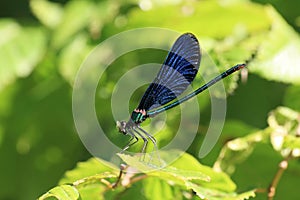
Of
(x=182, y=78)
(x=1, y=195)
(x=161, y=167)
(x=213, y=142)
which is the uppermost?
(x=182, y=78)

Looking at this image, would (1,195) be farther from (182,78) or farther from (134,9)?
(182,78)

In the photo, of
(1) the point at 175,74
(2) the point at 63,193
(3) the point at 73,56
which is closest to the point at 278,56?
(1) the point at 175,74

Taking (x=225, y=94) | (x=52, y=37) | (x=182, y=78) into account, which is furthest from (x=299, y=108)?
(x=52, y=37)

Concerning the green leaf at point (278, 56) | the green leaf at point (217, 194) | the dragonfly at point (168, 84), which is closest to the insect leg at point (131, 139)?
the dragonfly at point (168, 84)

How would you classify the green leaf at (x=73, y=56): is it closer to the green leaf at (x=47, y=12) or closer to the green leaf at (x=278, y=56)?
the green leaf at (x=47, y=12)

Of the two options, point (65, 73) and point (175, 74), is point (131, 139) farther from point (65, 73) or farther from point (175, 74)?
point (65, 73)

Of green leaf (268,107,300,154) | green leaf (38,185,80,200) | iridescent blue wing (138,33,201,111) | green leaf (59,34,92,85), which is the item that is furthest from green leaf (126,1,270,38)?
green leaf (38,185,80,200)

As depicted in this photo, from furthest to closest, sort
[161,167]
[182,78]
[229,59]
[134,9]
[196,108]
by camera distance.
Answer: [134,9] → [196,108] → [229,59] → [182,78] → [161,167]
